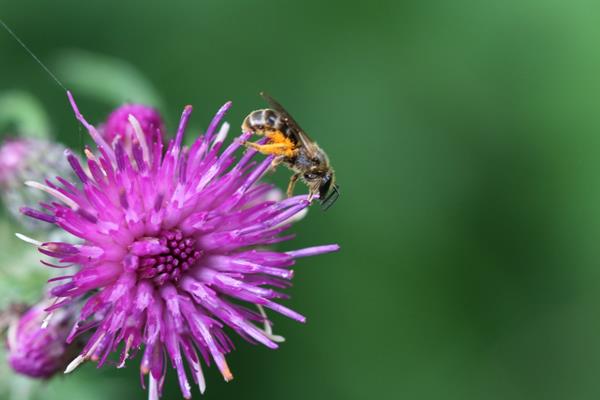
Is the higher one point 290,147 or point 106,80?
point 290,147

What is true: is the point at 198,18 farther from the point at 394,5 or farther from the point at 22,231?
the point at 22,231

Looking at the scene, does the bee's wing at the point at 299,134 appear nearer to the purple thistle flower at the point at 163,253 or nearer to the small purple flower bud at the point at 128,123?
the purple thistle flower at the point at 163,253

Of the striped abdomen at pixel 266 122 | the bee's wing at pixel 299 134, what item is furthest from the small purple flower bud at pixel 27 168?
the bee's wing at pixel 299 134

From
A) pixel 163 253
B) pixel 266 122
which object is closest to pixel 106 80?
pixel 266 122

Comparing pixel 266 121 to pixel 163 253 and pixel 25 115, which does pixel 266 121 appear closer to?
pixel 163 253

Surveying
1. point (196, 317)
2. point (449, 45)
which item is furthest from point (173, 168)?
point (449, 45)

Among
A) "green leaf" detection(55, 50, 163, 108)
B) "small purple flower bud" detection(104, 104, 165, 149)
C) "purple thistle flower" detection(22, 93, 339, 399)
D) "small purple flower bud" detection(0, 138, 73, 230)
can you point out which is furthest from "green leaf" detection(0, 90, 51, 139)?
"purple thistle flower" detection(22, 93, 339, 399)
